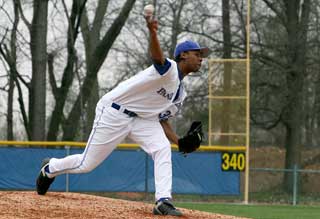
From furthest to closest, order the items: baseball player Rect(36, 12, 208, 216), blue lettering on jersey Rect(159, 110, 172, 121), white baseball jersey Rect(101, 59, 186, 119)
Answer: blue lettering on jersey Rect(159, 110, 172, 121), baseball player Rect(36, 12, 208, 216), white baseball jersey Rect(101, 59, 186, 119)

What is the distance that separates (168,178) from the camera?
6926 mm

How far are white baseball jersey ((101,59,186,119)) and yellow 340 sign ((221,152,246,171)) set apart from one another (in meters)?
11.1

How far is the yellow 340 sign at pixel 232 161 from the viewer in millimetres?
18250

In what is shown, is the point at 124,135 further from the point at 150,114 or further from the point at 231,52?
the point at 231,52

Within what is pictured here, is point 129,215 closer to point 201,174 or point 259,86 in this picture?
point 201,174

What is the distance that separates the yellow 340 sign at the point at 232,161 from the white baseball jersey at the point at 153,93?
1114 centimetres

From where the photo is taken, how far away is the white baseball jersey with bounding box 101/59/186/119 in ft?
22.2

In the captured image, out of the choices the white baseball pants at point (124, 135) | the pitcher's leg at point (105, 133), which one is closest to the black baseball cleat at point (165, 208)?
the white baseball pants at point (124, 135)

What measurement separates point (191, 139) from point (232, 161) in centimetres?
1085

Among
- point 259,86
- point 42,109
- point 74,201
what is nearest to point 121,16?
point 42,109

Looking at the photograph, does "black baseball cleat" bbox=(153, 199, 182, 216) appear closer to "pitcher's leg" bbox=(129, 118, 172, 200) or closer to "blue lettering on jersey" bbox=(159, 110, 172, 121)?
"pitcher's leg" bbox=(129, 118, 172, 200)

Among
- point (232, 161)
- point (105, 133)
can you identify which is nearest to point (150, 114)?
point (105, 133)

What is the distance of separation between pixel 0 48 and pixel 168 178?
1566cm

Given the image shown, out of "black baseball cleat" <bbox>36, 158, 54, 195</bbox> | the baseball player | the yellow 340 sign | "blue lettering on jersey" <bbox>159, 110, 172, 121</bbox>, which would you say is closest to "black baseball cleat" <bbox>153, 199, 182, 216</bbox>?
the baseball player
